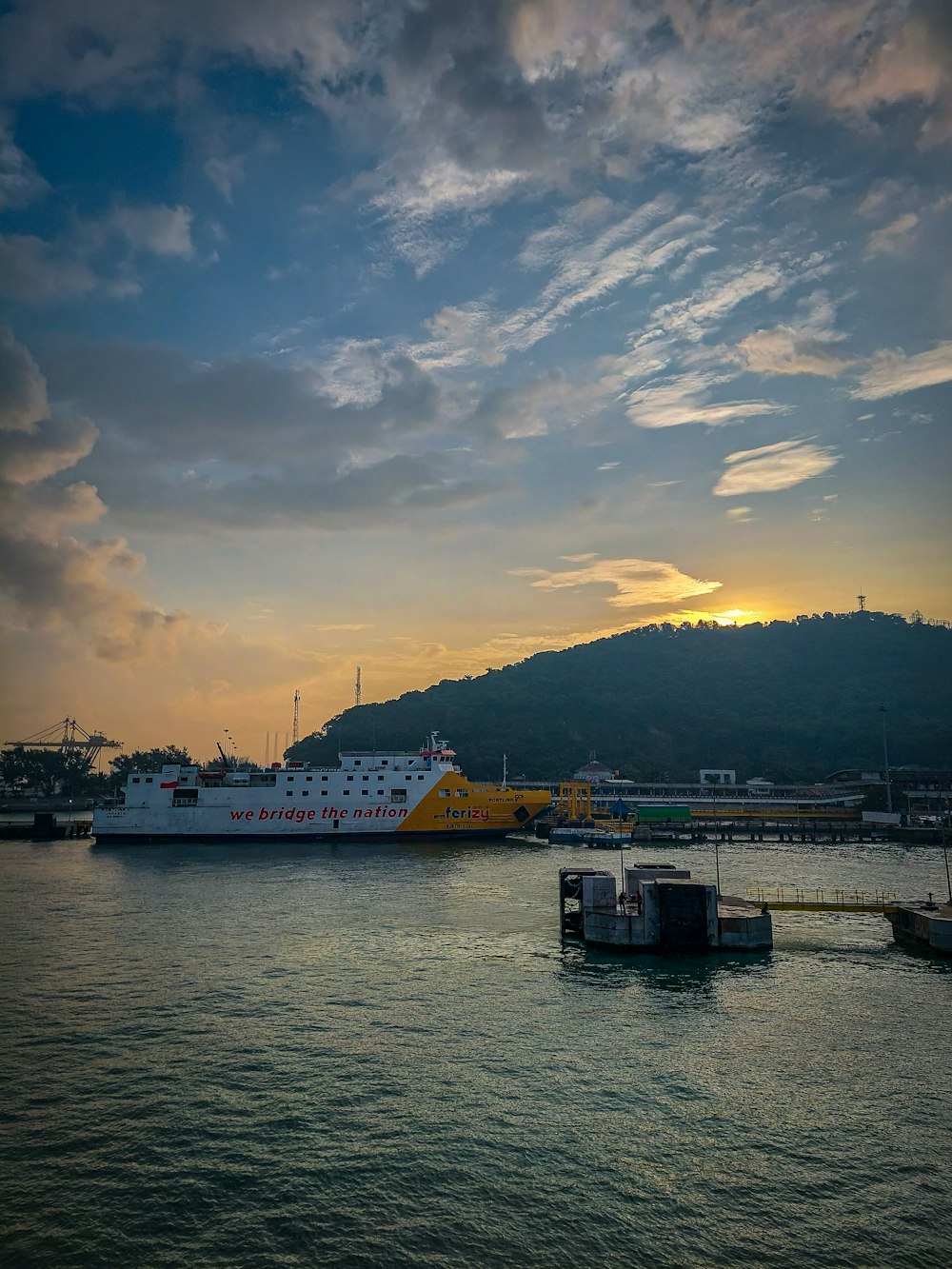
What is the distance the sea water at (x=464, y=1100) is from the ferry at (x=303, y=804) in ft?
119

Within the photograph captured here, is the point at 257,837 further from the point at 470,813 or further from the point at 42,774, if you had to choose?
the point at 42,774

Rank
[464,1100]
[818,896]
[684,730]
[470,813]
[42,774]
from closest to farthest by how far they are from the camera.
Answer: [464,1100] < [818,896] < [470,813] < [42,774] < [684,730]

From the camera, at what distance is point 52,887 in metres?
44.5

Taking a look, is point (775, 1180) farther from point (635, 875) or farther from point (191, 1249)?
point (635, 875)

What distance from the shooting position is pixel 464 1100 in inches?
619

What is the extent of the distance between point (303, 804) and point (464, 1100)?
55141mm

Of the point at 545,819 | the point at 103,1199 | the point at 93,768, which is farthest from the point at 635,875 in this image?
the point at 93,768

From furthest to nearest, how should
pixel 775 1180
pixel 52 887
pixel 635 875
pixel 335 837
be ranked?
pixel 335 837, pixel 52 887, pixel 635 875, pixel 775 1180

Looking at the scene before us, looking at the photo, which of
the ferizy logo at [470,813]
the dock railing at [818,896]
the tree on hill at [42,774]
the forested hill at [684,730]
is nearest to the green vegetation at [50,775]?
the tree on hill at [42,774]

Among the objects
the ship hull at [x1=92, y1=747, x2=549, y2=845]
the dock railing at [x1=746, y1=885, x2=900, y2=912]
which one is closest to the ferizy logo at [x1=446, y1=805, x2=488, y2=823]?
the ship hull at [x1=92, y1=747, x2=549, y2=845]

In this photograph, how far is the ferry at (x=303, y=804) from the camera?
6825 centimetres

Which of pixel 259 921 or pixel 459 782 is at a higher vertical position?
pixel 459 782

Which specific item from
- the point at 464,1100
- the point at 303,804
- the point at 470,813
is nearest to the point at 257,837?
the point at 303,804

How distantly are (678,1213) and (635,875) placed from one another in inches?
844
